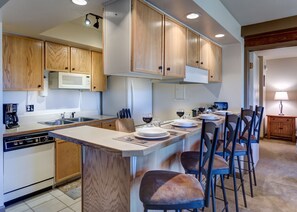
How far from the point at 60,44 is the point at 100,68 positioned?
89 cm

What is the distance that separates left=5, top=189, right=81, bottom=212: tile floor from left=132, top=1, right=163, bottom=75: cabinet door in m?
1.86

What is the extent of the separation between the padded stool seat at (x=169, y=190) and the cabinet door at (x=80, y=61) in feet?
8.80

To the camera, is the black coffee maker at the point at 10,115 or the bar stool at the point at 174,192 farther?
the black coffee maker at the point at 10,115

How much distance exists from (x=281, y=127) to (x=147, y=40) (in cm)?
554

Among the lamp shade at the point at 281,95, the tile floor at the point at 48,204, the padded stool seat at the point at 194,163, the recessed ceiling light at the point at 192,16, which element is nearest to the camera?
the padded stool seat at the point at 194,163

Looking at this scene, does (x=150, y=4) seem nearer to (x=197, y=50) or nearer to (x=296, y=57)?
(x=197, y=50)

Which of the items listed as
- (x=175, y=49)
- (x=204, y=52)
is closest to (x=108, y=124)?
(x=175, y=49)

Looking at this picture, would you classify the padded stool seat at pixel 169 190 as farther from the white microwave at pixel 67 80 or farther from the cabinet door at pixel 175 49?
the white microwave at pixel 67 80

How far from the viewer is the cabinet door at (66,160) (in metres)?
2.84

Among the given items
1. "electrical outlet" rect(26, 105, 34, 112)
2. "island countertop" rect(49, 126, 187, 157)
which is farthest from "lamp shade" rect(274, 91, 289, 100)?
"electrical outlet" rect(26, 105, 34, 112)

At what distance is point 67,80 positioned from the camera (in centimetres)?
335

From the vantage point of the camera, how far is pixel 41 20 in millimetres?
2328

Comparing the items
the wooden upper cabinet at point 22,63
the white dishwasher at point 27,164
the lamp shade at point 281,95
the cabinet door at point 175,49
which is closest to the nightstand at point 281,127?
the lamp shade at point 281,95

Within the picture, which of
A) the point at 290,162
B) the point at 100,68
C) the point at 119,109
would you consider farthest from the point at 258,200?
the point at 100,68
